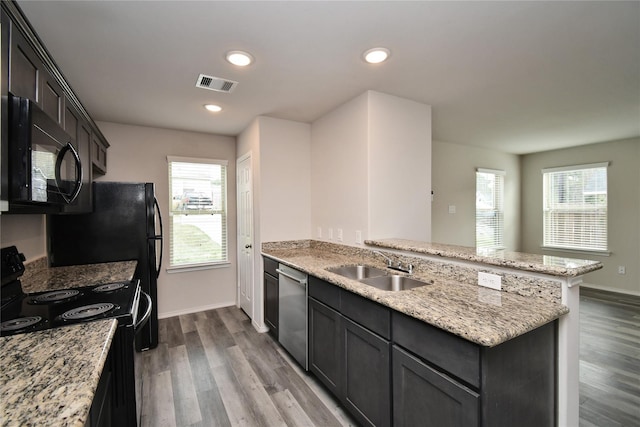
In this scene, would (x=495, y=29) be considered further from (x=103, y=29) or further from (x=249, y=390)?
(x=249, y=390)

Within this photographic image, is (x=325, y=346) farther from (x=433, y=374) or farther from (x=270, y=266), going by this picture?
(x=270, y=266)

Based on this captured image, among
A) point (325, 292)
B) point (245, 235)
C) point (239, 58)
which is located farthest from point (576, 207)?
point (239, 58)

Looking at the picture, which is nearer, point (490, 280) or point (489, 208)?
point (490, 280)

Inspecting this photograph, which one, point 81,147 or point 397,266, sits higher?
point 81,147

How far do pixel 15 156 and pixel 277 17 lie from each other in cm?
136

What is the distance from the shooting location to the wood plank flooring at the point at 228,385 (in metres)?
1.98

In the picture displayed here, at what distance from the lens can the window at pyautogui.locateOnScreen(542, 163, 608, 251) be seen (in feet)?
16.3

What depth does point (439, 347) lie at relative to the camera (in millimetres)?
1294

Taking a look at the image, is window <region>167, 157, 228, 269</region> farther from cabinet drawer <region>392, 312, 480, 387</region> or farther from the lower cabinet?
cabinet drawer <region>392, 312, 480, 387</region>

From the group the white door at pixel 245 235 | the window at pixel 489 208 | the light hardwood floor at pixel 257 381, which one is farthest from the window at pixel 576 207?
the white door at pixel 245 235

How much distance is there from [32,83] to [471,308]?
7.94ft

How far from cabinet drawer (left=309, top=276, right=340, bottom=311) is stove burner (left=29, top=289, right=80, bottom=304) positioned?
1518mm

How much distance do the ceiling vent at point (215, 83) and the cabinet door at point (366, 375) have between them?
2097 mm

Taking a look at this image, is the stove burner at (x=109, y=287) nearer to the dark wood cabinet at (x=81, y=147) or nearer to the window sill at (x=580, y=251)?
the dark wood cabinet at (x=81, y=147)
